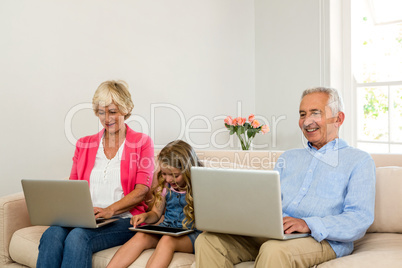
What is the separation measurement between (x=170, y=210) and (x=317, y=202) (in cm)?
72

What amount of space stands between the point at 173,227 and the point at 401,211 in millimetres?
1009

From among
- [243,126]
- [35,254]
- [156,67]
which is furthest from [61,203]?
[243,126]

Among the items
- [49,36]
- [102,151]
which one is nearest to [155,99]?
[49,36]

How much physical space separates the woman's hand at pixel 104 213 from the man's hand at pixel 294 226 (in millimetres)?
894

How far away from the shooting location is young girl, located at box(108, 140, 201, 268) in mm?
1932

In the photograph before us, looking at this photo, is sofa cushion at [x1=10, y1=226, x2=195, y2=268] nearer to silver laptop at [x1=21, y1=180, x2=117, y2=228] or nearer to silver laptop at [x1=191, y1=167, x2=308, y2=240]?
silver laptop at [x1=21, y1=180, x2=117, y2=228]

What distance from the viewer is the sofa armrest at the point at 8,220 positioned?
2326mm

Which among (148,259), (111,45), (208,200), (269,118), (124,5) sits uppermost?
(124,5)

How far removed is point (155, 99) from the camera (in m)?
3.52

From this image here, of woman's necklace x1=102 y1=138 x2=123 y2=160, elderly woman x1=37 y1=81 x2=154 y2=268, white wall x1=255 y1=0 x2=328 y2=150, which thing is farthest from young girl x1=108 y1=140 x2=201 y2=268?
white wall x1=255 y1=0 x2=328 y2=150

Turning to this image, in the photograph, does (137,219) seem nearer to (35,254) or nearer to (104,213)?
(104,213)

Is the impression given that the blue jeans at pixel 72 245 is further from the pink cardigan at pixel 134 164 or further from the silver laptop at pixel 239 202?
the silver laptop at pixel 239 202

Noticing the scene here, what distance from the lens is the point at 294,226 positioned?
165 cm

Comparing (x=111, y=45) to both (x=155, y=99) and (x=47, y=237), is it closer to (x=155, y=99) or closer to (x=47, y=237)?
(x=155, y=99)
